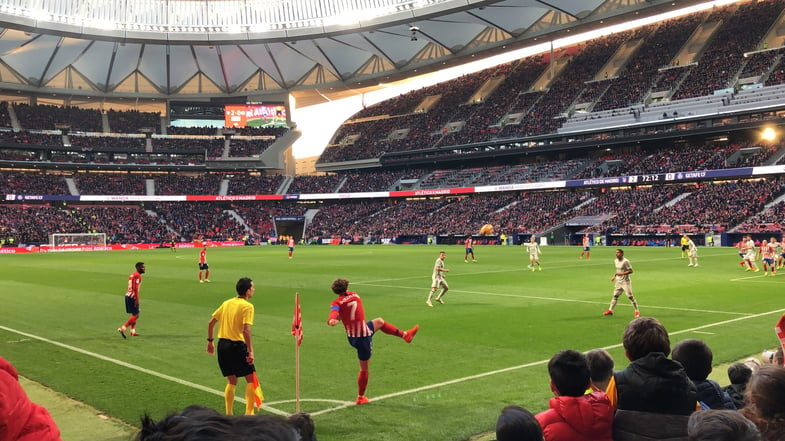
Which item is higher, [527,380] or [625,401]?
[625,401]

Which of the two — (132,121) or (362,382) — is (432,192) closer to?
(132,121)

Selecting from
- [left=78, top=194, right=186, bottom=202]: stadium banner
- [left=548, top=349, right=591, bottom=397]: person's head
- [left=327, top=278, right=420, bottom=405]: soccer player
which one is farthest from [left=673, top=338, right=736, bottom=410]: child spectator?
[left=78, top=194, right=186, bottom=202]: stadium banner

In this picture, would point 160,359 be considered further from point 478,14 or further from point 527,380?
point 478,14

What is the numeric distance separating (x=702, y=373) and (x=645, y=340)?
→ 2.22ft

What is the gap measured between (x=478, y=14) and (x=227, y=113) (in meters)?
52.8

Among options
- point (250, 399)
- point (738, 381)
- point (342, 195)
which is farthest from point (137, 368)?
point (342, 195)

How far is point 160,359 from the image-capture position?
1349cm

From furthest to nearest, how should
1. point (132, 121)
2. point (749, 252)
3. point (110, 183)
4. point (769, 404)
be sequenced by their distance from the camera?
point (132, 121) → point (110, 183) → point (749, 252) → point (769, 404)

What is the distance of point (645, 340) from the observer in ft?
16.9

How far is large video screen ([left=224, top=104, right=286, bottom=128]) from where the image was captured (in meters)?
108

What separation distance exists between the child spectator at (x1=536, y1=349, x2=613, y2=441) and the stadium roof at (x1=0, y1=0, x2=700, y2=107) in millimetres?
65263

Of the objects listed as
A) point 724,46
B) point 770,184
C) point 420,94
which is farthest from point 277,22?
point 770,184

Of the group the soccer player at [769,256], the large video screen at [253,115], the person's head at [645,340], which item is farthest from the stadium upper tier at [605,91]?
the person's head at [645,340]

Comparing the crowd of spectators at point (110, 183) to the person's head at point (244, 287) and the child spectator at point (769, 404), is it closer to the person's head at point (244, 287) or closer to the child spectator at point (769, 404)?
the person's head at point (244, 287)
